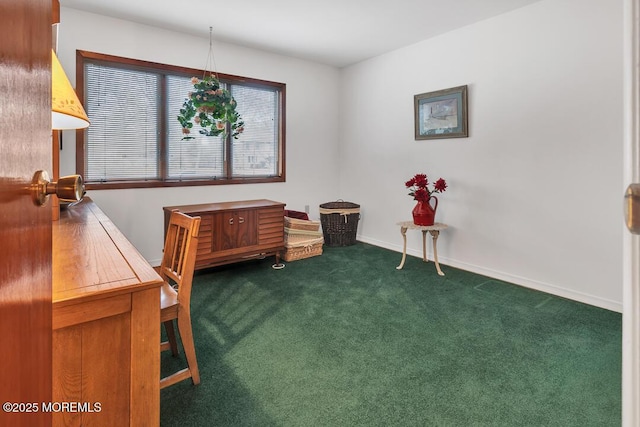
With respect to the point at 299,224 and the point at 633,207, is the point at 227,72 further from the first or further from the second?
the point at 633,207

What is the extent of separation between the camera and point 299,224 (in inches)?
166

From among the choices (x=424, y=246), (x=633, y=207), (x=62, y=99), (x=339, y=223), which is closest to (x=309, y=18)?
(x=339, y=223)

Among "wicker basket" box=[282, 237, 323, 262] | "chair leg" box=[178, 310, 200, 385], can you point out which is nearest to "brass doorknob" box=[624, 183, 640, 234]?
"chair leg" box=[178, 310, 200, 385]

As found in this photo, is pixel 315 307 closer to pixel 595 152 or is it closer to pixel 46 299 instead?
pixel 46 299

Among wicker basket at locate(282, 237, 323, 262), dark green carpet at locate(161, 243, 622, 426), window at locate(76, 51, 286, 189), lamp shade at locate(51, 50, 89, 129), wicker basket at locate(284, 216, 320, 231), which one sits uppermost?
window at locate(76, 51, 286, 189)

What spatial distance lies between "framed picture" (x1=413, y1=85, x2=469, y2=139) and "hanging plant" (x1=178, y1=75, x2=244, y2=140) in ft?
6.93

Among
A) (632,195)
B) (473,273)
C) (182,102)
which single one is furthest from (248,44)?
(632,195)

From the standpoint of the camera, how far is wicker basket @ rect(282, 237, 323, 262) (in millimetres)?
4105

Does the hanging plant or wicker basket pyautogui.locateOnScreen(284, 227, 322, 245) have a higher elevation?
the hanging plant

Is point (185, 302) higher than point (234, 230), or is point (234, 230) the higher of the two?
point (234, 230)

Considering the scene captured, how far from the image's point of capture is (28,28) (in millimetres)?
510

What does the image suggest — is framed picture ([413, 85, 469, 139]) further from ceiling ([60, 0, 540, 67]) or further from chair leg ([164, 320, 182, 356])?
chair leg ([164, 320, 182, 356])

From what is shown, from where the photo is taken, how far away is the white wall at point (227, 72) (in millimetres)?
3426

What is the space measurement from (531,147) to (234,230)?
2.92m
